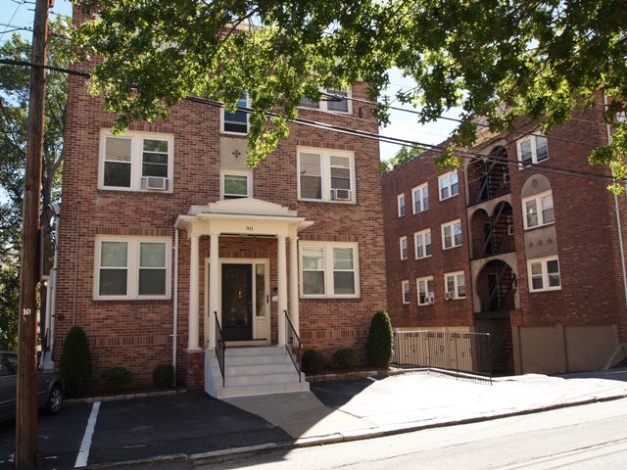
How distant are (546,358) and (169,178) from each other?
1690 centimetres

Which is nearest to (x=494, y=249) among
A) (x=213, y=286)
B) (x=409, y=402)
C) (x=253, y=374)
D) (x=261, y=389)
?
(x=409, y=402)

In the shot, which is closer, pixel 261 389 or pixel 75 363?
pixel 261 389

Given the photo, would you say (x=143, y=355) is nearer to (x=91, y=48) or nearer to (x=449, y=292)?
(x=91, y=48)

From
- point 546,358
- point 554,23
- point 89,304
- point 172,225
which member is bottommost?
point 546,358

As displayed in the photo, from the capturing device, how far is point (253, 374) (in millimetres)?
13219

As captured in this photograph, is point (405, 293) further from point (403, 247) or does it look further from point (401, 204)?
point (401, 204)

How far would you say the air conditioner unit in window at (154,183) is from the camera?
15102 mm

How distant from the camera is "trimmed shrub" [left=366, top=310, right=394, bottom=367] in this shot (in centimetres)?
1599

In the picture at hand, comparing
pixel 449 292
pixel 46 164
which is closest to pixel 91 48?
pixel 46 164

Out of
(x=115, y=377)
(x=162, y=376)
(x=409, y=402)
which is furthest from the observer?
(x=162, y=376)

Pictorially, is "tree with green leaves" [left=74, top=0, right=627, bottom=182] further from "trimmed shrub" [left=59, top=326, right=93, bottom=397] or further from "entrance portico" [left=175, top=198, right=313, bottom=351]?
"trimmed shrub" [left=59, top=326, right=93, bottom=397]

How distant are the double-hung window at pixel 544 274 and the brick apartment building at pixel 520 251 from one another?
4cm

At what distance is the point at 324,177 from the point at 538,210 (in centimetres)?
1194

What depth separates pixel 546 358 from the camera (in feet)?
75.9
